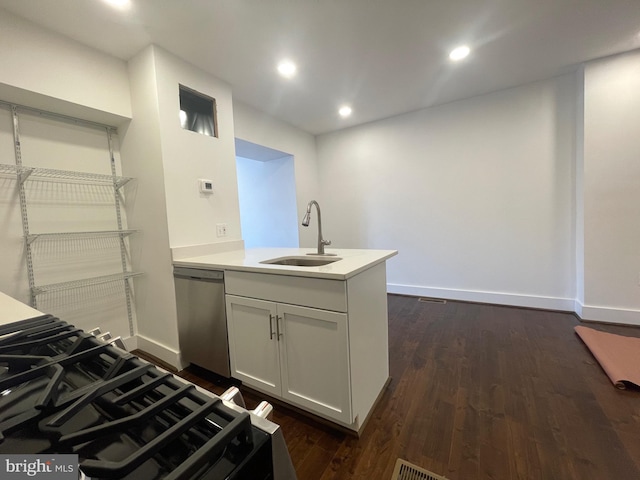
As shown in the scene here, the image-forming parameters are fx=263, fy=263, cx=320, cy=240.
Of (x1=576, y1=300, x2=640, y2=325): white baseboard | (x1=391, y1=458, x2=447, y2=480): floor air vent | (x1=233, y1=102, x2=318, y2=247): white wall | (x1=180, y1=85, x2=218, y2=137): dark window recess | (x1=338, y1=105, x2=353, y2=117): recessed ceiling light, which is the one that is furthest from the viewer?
(x1=338, y1=105, x2=353, y2=117): recessed ceiling light

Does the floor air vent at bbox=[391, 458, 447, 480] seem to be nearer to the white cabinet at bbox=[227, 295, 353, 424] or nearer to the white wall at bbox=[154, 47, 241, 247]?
the white cabinet at bbox=[227, 295, 353, 424]

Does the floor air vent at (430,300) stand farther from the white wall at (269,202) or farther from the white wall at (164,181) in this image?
the white wall at (164,181)

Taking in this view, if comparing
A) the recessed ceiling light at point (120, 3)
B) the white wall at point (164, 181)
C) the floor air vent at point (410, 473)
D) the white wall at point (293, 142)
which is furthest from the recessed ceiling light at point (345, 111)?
the floor air vent at point (410, 473)

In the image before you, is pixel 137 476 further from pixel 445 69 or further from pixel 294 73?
pixel 445 69

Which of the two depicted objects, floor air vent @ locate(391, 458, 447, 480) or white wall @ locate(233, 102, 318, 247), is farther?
white wall @ locate(233, 102, 318, 247)

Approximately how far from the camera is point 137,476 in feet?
1.08

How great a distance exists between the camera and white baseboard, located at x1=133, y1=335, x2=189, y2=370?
83.9 inches

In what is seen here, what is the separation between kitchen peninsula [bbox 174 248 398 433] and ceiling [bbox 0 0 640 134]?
66.0 inches

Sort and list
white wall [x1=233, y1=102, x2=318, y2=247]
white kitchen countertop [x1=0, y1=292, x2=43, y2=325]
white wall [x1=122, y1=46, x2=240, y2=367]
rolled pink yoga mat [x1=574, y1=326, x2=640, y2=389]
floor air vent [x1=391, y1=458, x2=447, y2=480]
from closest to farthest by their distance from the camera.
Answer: white kitchen countertop [x1=0, y1=292, x2=43, y2=325], floor air vent [x1=391, y1=458, x2=447, y2=480], rolled pink yoga mat [x1=574, y1=326, x2=640, y2=389], white wall [x1=122, y1=46, x2=240, y2=367], white wall [x1=233, y1=102, x2=318, y2=247]

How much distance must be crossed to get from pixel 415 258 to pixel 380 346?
231cm

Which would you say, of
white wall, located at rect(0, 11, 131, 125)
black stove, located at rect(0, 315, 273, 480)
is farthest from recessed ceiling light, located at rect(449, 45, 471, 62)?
black stove, located at rect(0, 315, 273, 480)

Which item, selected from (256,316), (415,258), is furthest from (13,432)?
(415,258)

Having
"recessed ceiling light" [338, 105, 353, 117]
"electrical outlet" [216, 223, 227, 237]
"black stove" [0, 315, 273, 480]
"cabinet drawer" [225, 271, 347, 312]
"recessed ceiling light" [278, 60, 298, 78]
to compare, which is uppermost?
"recessed ceiling light" [338, 105, 353, 117]

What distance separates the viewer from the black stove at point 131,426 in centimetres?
34
